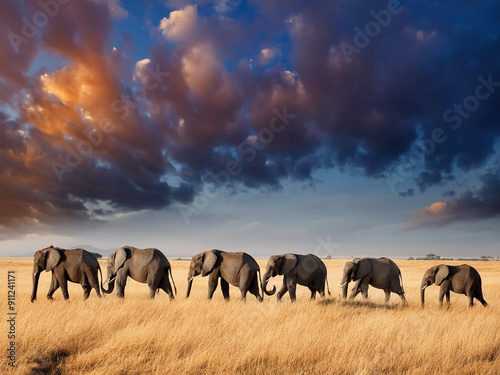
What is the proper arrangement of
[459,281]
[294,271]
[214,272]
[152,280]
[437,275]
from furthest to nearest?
[437,275], [459,281], [294,271], [214,272], [152,280]

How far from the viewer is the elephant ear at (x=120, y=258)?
16.5m

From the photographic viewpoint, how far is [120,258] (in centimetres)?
1669

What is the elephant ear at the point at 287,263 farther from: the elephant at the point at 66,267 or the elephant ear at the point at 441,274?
the elephant at the point at 66,267

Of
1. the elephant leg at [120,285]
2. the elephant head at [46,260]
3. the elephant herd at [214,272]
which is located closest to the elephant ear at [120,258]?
the elephant herd at [214,272]

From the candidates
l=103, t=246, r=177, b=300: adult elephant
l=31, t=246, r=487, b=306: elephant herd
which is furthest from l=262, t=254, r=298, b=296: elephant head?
l=103, t=246, r=177, b=300: adult elephant

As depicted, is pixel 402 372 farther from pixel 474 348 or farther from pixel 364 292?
pixel 364 292

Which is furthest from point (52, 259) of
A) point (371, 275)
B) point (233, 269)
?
point (371, 275)

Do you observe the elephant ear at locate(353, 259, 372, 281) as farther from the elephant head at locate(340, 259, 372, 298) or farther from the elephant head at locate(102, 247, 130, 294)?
the elephant head at locate(102, 247, 130, 294)

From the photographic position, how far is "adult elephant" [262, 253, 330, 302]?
1730cm

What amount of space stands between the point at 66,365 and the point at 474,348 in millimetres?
9506

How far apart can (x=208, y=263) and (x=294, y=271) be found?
4.06 metres

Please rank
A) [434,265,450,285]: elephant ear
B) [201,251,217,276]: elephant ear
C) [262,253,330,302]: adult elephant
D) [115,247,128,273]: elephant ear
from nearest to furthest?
[115,247,128,273]: elephant ear
[201,251,217,276]: elephant ear
[262,253,330,302]: adult elephant
[434,265,450,285]: elephant ear

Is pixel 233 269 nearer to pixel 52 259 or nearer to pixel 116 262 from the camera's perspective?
pixel 116 262

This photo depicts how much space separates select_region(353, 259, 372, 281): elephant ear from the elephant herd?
0.13 ft
